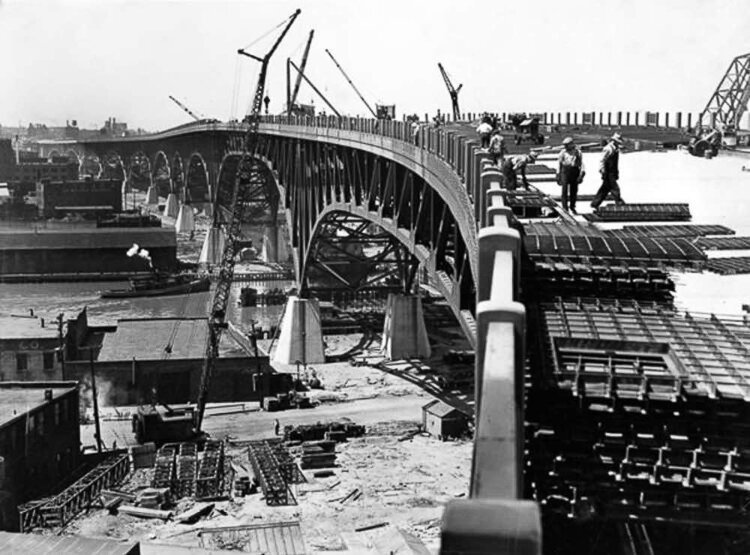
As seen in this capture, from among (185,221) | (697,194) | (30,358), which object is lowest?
(30,358)

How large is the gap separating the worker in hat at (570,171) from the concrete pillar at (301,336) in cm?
3865

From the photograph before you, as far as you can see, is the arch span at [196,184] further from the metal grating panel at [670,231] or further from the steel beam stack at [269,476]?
the metal grating panel at [670,231]

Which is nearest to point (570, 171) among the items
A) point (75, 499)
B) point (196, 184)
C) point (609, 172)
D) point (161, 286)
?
point (609, 172)

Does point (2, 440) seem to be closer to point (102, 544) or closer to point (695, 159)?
point (102, 544)

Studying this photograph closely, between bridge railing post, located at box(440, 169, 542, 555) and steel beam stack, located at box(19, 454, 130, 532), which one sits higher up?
bridge railing post, located at box(440, 169, 542, 555)

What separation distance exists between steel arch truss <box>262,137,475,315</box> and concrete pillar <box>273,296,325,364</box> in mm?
2645

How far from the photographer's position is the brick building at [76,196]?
419ft

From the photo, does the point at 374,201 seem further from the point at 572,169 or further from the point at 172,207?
the point at 172,207

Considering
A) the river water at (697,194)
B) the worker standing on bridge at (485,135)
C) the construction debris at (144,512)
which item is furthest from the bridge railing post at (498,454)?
the construction debris at (144,512)

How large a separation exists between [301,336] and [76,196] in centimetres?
8058

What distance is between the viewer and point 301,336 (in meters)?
60.7

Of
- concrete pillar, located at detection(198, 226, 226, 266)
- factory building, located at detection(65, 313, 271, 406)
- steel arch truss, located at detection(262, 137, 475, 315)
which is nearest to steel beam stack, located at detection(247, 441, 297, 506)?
steel arch truss, located at detection(262, 137, 475, 315)

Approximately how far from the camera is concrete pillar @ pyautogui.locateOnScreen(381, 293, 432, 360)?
59594mm

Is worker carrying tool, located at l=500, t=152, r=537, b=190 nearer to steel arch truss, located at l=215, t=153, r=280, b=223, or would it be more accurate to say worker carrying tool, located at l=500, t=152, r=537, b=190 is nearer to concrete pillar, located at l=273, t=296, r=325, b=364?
concrete pillar, located at l=273, t=296, r=325, b=364
